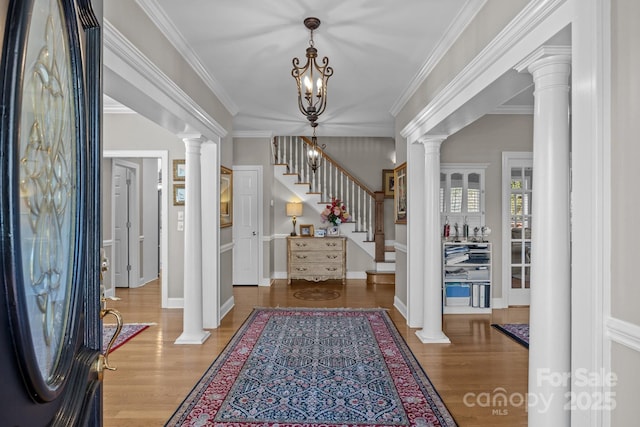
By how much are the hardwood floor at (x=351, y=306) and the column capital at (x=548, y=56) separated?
6.67 ft

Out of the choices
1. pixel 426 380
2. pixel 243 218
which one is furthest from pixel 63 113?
pixel 243 218

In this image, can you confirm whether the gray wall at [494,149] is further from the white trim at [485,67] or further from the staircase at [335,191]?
the staircase at [335,191]

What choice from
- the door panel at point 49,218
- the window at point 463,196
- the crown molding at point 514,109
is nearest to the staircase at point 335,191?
the window at point 463,196

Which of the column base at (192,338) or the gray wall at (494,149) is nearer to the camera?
the column base at (192,338)

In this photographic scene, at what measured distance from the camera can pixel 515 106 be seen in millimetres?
4867

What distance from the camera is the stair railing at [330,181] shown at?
7.08 meters

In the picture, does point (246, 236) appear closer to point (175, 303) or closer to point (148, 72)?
point (175, 303)

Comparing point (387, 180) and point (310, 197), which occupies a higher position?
point (387, 180)

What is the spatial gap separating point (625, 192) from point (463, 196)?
147 inches

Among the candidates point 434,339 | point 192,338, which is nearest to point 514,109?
point 434,339

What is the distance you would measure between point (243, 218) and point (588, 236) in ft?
18.2

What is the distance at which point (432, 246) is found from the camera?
149 inches

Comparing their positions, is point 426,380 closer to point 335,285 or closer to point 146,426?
point 146,426

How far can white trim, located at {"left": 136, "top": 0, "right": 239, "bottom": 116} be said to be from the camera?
253 centimetres
